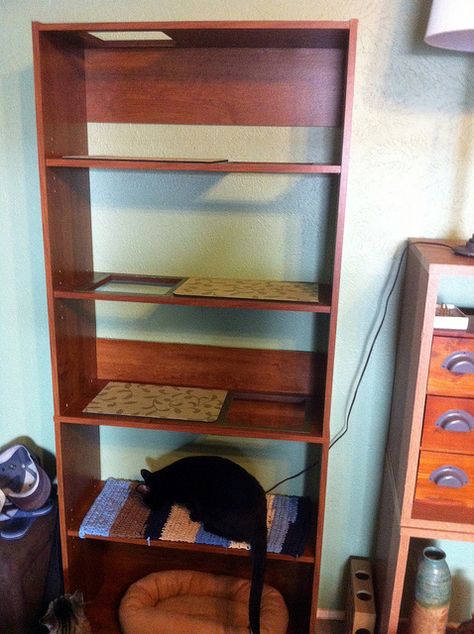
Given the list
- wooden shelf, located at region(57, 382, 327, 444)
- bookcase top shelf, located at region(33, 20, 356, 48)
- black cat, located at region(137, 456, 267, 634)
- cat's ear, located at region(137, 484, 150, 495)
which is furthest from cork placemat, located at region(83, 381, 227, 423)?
bookcase top shelf, located at region(33, 20, 356, 48)

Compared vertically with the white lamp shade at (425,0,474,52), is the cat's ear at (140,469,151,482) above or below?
below

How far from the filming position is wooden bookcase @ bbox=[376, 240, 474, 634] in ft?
4.31

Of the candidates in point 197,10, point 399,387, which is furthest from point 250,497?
point 197,10

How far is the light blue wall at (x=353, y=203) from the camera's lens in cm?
155

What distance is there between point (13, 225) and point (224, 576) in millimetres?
1312

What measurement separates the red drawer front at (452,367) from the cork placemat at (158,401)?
24.1 inches

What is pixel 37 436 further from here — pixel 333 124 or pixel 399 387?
pixel 333 124

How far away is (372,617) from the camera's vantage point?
1.70 meters

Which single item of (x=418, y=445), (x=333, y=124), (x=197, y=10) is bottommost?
(x=418, y=445)

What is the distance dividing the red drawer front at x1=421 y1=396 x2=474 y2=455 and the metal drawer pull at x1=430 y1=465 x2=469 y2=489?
50 millimetres

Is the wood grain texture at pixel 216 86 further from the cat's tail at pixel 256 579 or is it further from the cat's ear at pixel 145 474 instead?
the cat's tail at pixel 256 579

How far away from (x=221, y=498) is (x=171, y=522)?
20 centimetres

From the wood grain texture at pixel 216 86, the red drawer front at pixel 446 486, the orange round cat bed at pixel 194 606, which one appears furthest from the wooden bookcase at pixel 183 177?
the red drawer front at pixel 446 486

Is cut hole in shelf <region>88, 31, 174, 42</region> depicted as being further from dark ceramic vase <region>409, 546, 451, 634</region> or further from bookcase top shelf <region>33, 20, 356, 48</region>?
dark ceramic vase <region>409, 546, 451, 634</region>
